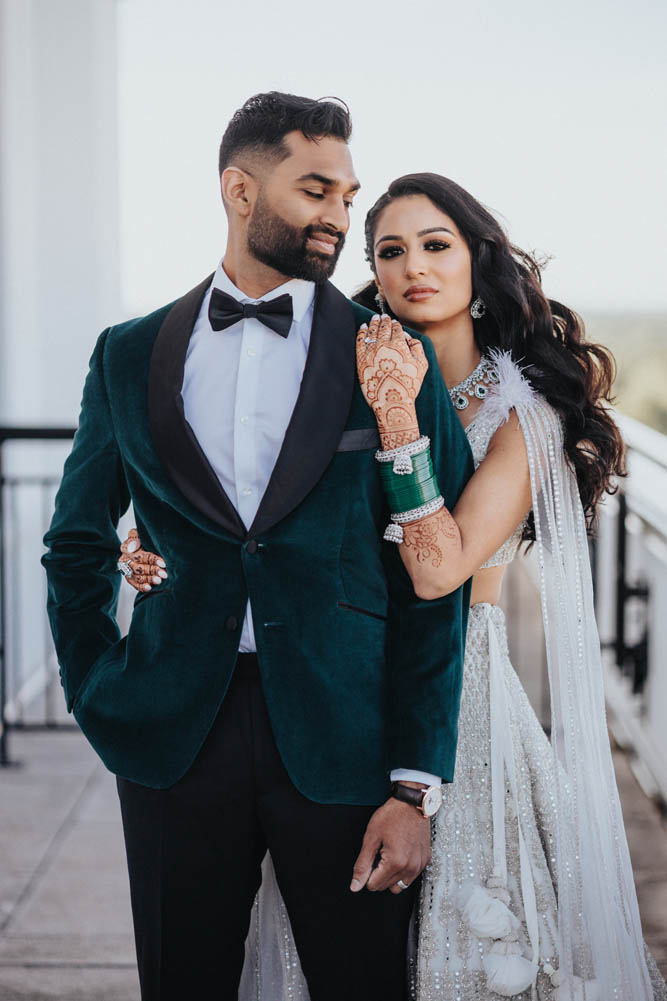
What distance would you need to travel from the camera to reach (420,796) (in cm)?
163

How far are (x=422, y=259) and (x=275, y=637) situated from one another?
824mm

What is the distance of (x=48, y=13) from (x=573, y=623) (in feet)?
19.0

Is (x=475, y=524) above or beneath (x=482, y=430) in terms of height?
beneath

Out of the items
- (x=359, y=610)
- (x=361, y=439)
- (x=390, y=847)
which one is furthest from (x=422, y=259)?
(x=390, y=847)

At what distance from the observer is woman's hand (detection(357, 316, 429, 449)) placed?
5.44ft

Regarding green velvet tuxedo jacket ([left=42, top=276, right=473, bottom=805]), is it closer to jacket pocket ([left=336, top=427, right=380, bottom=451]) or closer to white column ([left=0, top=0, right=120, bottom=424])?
jacket pocket ([left=336, top=427, right=380, bottom=451])

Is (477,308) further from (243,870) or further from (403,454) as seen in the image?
(243,870)

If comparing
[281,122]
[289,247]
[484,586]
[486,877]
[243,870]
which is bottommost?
[486,877]

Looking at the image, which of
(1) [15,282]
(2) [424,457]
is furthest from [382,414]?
(1) [15,282]

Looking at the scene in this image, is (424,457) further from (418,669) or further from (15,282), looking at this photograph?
(15,282)

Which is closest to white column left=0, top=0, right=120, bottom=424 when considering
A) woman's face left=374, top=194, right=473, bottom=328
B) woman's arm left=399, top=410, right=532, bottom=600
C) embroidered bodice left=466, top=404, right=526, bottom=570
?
woman's face left=374, top=194, right=473, bottom=328

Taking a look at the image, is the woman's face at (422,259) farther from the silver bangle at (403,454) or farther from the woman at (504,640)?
the silver bangle at (403,454)

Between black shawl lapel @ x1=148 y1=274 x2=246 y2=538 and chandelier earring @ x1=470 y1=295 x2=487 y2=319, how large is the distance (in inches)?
24.7

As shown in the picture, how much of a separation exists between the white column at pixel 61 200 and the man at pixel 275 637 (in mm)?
3674
